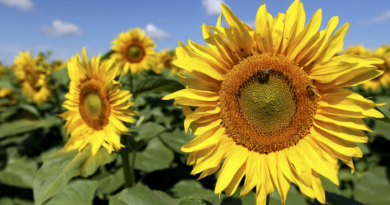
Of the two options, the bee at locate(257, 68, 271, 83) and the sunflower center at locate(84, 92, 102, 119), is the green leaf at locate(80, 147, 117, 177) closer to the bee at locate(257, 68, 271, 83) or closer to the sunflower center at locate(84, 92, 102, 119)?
the sunflower center at locate(84, 92, 102, 119)

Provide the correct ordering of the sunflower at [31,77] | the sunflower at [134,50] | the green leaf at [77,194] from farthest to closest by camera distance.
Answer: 1. the sunflower at [134,50]
2. the sunflower at [31,77]
3. the green leaf at [77,194]

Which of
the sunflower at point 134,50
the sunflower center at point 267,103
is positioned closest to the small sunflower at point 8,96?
the sunflower at point 134,50

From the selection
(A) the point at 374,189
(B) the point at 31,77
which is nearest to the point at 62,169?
(A) the point at 374,189

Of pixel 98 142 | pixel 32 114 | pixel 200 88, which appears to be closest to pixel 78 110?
pixel 98 142

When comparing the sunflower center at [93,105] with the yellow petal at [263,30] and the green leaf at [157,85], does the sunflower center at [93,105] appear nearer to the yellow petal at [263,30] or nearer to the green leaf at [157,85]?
the green leaf at [157,85]

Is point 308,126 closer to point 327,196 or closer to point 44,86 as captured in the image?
point 327,196
